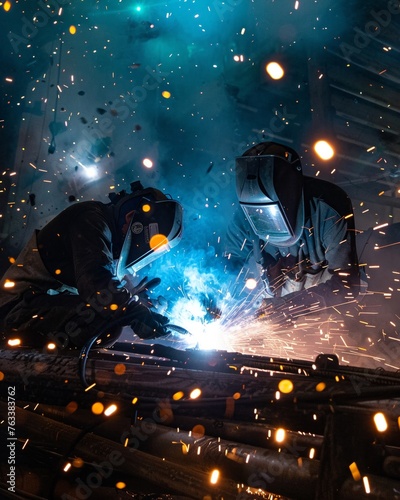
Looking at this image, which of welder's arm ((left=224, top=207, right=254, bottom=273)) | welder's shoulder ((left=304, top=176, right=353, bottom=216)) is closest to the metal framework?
welder's shoulder ((left=304, top=176, right=353, bottom=216))

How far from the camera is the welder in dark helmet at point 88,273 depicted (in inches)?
92.9

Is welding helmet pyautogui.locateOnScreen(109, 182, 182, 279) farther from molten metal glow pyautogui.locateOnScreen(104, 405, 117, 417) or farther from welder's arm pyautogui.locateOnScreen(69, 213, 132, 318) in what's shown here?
molten metal glow pyautogui.locateOnScreen(104, 405, 117, 417)

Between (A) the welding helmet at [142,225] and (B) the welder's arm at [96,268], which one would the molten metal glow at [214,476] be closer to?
(B) the welder's arm at [96,268]

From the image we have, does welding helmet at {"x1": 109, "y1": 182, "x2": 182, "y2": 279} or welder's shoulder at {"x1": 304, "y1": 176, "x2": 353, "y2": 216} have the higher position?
welder's shoulder at {"x1": 304, "y1": 176, "x2": 353, "y2": 216}

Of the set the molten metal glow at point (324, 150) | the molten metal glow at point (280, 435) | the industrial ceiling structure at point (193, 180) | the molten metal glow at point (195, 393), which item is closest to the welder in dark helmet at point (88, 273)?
the industrial ceiling structure at point (193, 180)

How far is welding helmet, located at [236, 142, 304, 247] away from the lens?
139 inches

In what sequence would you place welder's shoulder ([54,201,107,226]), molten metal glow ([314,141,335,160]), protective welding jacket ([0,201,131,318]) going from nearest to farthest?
1. protective welding jacket ([0,201,131,318])
2. welder's shoulder ([54,201,107,226])
3. molten metal glow ([314,141,335,160])

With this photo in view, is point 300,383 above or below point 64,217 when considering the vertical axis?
below

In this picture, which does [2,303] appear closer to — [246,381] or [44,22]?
[246,381]

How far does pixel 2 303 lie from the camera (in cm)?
279

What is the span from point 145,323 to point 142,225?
1083 millimetres

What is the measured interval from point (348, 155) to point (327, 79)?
1417 mm

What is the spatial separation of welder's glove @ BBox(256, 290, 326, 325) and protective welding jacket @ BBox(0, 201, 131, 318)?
79.6 inches

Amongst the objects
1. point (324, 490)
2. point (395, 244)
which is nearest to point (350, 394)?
point (324, 490)
